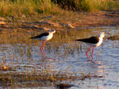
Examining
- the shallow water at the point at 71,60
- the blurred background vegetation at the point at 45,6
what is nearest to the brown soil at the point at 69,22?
Result: the blurred background vegetation at the point at 45,6

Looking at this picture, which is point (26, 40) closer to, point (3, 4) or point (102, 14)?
point (3, 4)

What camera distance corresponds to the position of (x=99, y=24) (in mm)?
19969

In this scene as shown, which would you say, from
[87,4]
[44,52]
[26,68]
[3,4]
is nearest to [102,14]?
[87,4]

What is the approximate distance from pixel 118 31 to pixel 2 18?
603 cm

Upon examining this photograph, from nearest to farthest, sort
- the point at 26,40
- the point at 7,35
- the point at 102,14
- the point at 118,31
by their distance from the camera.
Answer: the point at 26,40 → the point at 7,35 → the point at 118,31 → the point at 102,14

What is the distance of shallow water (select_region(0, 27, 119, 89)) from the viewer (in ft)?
26.9

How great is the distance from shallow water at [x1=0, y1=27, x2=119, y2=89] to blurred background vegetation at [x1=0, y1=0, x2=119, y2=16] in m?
6.04

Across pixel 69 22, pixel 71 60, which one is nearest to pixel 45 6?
pixel 69 22

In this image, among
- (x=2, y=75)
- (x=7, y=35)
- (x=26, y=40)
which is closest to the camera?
(x=2, y=75)

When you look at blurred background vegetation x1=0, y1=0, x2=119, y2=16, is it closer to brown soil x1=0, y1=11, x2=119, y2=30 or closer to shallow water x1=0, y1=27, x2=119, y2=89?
brown soil x1=0, y1=11, x2=119, y2=30

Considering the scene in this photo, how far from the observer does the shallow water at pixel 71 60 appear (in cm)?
819

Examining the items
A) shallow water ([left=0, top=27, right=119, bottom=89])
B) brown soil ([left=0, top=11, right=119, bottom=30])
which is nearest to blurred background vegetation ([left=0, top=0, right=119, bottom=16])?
brown soil ([left=0, top=11, right=119, bottom=30])

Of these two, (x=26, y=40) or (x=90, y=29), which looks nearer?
(x=26, y=40)

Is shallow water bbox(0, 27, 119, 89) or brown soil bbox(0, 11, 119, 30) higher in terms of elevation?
shallow water bbox(0, 27, 119, 89)
